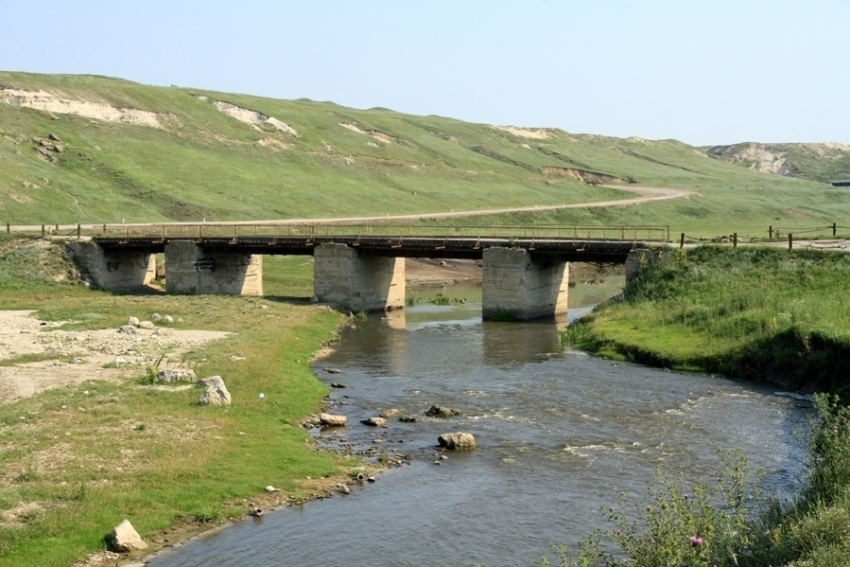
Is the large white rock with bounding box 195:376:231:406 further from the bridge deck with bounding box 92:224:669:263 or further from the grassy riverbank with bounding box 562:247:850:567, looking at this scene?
the bridge deck with bounding box 92:224:669:263

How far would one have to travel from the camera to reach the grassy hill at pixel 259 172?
9975 cm

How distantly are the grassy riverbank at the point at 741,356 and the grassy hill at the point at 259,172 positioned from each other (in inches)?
2126

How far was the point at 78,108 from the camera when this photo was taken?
127 m

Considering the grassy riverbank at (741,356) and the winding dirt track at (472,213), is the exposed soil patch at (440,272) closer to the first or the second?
the winding dirt track at (472,213)

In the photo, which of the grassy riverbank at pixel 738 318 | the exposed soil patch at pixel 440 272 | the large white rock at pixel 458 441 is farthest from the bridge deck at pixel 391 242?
the large white rock at pixel 458 441

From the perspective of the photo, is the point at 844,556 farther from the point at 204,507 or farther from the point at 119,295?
the point at 119,295

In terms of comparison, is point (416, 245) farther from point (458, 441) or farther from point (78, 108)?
point (78, 108)

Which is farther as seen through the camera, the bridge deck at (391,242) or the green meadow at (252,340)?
the bridge deck at (391,242)

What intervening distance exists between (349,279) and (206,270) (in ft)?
36.5

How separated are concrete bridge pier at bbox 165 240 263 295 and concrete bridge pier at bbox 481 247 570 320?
62.0 ft

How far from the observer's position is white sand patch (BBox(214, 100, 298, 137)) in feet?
506

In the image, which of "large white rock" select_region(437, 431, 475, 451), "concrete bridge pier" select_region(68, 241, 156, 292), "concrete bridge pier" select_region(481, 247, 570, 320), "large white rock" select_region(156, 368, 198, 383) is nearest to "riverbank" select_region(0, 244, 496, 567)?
"large white rock" select_region(156, 368, 198, 383)

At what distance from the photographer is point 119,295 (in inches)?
2648

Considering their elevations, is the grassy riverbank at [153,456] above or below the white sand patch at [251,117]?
below
